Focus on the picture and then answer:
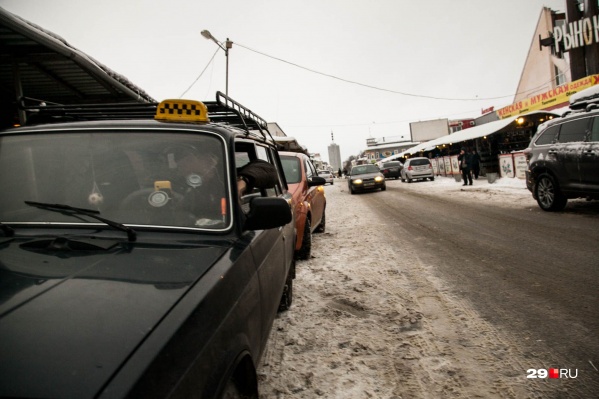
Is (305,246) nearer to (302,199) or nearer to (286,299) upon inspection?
(302,199)

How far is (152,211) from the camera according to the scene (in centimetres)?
185

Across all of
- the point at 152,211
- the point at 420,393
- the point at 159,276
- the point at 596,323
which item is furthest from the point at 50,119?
the point at 596,323

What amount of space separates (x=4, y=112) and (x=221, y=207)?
9255mm

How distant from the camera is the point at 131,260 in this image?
147 cm

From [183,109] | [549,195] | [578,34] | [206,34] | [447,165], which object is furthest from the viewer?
[447,165]

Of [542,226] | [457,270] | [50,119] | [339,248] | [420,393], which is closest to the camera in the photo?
[420,393]

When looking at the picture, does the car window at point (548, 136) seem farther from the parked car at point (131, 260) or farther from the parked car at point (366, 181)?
the parked car at point (366, 181)

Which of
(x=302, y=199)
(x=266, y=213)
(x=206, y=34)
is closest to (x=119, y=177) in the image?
(x=266, y=213)

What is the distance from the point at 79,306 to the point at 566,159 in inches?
352

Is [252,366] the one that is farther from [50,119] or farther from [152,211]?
[50,119]

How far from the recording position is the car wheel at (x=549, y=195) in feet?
25.1

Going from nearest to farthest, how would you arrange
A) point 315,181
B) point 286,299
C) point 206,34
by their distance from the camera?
point 286,299
point 315,181
point 206,34

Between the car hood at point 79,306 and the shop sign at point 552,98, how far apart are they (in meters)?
25.7

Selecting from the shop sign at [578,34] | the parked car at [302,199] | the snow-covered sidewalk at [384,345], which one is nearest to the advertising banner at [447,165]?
the shop sign at [578,34]
